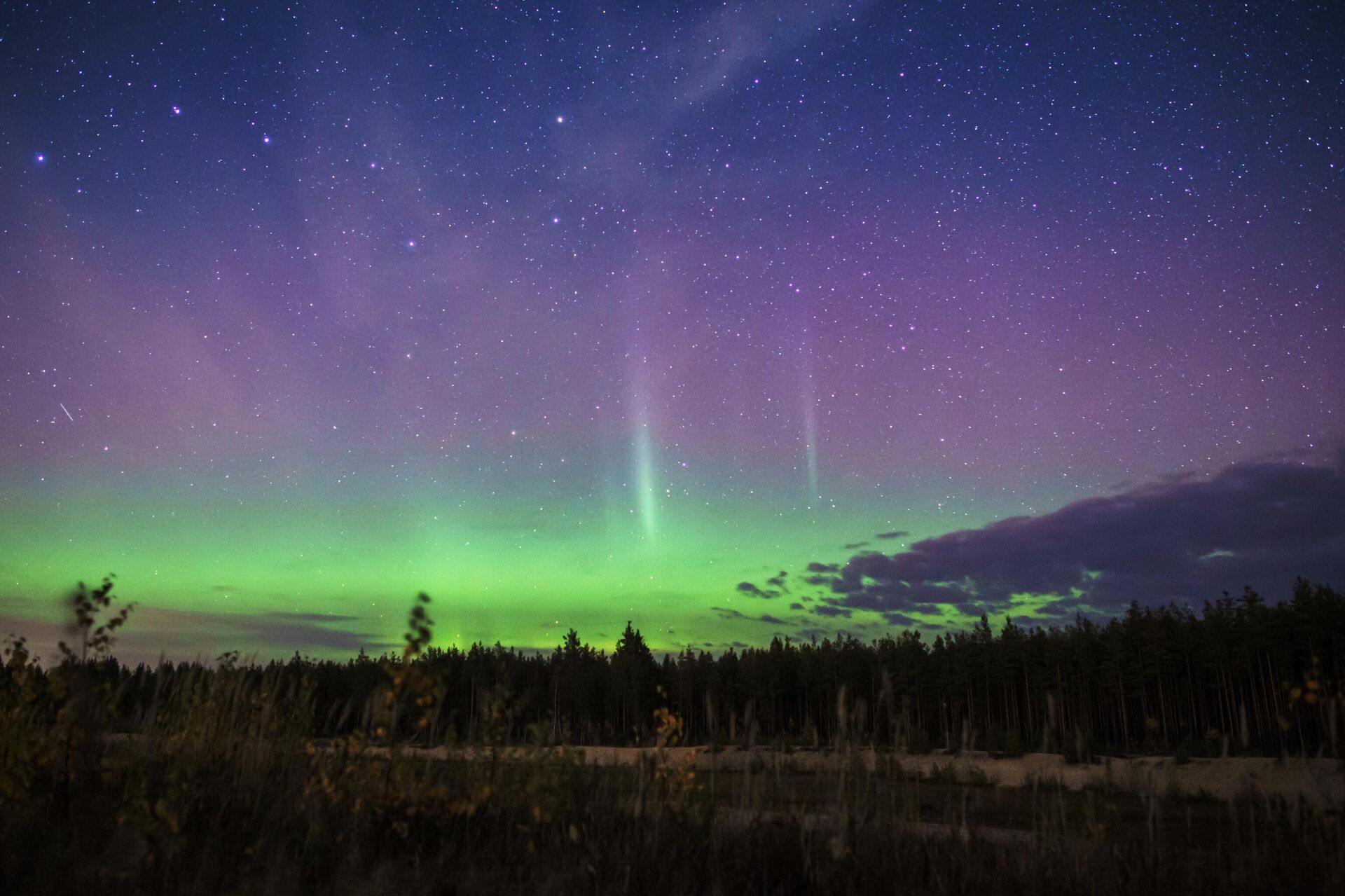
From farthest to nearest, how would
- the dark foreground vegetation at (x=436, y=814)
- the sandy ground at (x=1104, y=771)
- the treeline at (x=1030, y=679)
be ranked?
the treeline at (x=1030, y=679), the sandy ground at (x=1104, y=771), the dark foreground vegetation at (x=436, y=814)

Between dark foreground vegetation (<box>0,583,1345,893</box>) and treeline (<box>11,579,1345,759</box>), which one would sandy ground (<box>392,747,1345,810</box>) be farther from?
dark foreground vegetation (<box>0,583,1345,893</box>)

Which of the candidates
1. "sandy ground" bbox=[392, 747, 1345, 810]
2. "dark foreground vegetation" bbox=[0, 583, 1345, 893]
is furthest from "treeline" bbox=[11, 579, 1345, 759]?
"dark foreground vegetation" bbox=[0, 583, 1345, 893]

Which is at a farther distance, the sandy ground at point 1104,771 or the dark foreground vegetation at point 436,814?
the sandy ground at point 1104,771

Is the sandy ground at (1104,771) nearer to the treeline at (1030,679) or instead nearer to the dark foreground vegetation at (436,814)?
the treeline at (1030,679)

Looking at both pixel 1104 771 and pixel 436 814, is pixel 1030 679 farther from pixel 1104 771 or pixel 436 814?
pixel 436 814

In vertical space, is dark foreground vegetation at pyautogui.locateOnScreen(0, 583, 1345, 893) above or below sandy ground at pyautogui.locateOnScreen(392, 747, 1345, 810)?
above

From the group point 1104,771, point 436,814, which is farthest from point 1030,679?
point 436,814

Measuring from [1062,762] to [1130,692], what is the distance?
32315 millimetres

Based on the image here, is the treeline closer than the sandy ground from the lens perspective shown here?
No

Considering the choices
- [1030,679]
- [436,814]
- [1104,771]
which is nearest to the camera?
[436,814]

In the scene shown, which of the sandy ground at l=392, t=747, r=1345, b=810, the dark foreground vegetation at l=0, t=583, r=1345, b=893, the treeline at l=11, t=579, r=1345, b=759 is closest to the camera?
the dark foreground vegetation at l=0, t=583, r=1345, b=893

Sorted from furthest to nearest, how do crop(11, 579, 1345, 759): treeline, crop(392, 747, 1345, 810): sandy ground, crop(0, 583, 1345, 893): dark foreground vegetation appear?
crop(11, 579, 1345, 759): treeline, crop(392, 747, 1345, 810): sandy ground, crop(0, 583, 1345, 893): dark foreground vegetation

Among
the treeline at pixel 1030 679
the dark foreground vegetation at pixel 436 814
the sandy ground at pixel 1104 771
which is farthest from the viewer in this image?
the treeline at pixel 1030 679

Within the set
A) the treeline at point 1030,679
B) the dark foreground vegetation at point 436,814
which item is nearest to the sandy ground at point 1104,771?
the treeline at point 1030,679
